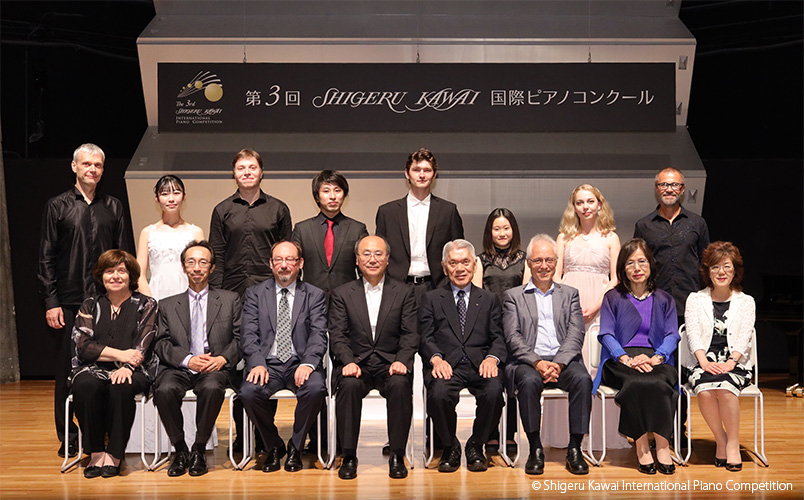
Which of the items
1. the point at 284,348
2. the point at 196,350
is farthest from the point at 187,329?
the point at 284,348

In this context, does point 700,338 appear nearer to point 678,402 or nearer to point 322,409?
point 678,402

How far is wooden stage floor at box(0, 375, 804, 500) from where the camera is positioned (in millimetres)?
3865

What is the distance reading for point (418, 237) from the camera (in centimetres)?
484

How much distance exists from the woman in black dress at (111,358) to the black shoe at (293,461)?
0.81m

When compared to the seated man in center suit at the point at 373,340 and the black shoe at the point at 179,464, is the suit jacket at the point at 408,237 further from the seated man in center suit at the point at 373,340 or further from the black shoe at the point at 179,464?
the black shoe at the point at 179,464

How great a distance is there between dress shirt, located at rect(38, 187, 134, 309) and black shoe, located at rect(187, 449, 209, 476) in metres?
1.13

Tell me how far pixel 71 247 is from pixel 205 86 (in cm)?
222

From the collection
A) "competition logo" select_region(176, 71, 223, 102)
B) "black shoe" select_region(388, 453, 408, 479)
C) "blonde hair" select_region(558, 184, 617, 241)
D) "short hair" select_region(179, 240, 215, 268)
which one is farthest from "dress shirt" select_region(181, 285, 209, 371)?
"competition logo" select_region(176, 71, 223, 102)

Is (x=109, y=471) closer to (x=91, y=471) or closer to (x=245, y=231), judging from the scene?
(x=91, y=471)

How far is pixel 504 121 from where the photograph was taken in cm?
666

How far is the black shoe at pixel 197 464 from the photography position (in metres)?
4.23

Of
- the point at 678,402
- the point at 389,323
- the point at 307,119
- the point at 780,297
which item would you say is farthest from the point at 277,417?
the point at 780,297

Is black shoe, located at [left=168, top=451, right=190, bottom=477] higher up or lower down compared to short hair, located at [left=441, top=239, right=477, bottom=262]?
lower down

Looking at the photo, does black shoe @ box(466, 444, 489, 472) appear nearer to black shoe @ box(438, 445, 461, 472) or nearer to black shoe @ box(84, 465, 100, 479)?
black shoe @ box(438, 445, 461, 472)
